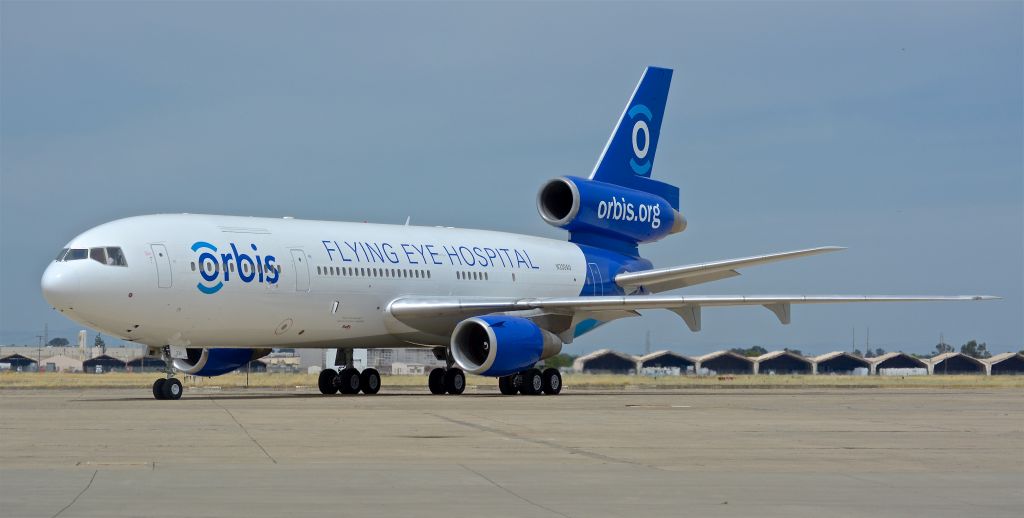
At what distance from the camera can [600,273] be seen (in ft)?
→ 125

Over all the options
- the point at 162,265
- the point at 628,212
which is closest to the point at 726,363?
the point at 628,212

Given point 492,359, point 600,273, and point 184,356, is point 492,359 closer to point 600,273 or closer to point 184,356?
point 184,356

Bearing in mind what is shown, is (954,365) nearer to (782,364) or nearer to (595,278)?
(782,364)

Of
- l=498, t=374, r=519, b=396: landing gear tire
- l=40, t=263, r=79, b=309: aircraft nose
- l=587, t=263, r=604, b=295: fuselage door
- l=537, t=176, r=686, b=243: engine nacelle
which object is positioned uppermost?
l=537, t=176, r=686, b=243: engine nacelle

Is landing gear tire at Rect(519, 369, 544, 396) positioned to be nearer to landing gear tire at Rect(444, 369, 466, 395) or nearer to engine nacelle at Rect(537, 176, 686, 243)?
landing gear tire at Rect(444, 369, 466, 395)

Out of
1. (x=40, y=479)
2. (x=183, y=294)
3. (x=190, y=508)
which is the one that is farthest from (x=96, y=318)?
(x=190, y=508)

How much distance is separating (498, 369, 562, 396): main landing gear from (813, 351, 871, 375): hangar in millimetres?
52991

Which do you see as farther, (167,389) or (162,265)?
(162,265)

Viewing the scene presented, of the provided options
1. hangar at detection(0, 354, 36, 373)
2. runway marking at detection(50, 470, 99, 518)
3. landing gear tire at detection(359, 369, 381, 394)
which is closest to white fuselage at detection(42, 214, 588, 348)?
landing gear tire at detection(359, 369, 381, 394)

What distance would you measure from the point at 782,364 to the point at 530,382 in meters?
56.0

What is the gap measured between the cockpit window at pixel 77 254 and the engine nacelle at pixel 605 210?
47.3ft

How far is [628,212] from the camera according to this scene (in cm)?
3878

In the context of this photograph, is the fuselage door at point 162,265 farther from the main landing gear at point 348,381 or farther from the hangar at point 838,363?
the hangar at point 838,363

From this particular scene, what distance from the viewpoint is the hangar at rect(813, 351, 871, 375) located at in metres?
82.4
